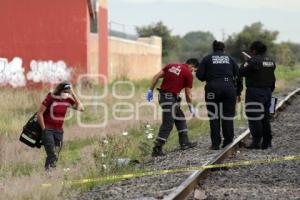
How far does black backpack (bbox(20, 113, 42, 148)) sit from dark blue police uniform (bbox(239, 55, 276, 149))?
12.5 feet

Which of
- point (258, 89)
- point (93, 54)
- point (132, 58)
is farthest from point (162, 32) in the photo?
point (258, 89)

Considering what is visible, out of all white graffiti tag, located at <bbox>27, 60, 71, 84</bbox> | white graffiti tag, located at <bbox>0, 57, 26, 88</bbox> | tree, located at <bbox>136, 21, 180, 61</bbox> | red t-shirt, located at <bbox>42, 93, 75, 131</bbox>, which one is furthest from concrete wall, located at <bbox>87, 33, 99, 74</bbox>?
tree, located at <bbox>136, 21, 180, 61</bbox>

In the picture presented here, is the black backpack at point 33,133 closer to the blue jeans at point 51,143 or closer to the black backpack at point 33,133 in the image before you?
the black backpack at point 33,133

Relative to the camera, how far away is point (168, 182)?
362 inches

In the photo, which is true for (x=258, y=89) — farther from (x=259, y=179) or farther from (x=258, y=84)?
(x=259, y=179)

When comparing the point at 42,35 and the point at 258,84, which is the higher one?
the point at 42,35

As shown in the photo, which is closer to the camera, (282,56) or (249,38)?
(282,56)

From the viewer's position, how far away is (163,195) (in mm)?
8141

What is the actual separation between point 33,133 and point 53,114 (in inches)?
19.3

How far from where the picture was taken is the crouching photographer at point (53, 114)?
11023mm

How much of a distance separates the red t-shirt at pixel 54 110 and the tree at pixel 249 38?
289ft

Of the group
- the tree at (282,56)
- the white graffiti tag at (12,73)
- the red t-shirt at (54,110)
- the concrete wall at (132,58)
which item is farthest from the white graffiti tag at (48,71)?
the tree at (282,56)

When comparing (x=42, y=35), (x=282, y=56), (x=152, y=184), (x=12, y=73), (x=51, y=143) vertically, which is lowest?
(x=152, y=184)

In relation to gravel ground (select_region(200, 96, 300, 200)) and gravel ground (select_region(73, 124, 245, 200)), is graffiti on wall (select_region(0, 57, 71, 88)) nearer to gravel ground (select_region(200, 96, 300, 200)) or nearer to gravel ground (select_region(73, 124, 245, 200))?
A: gravel ground (select_region(200, 96, 300, 200))
